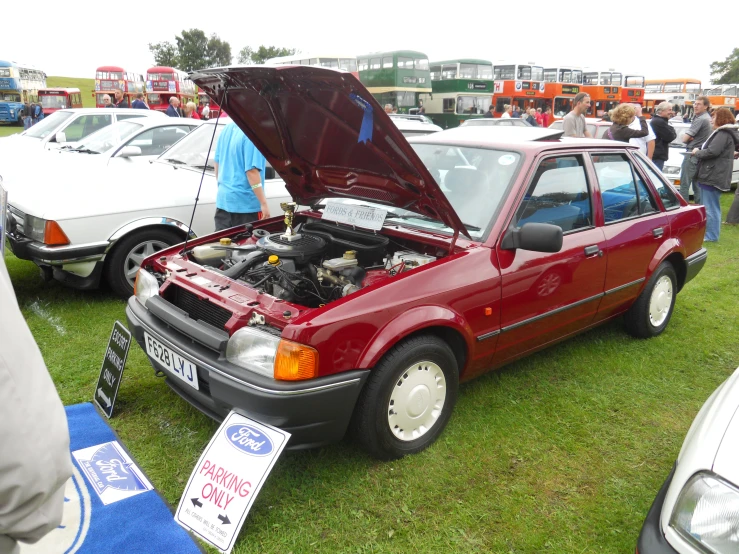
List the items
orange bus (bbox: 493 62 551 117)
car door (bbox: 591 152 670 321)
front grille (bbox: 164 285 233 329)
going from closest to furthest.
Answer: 1. front grille (bbox: 164 285 233 329)
2. car door (bbox: 591 152 670 321)
3. orange bus (bbox: 493 62 551 117)

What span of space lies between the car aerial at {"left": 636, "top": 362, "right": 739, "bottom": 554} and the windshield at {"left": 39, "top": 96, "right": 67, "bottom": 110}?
3053 cm

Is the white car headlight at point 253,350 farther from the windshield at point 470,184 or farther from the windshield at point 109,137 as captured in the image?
A: the windshield at point 109,137

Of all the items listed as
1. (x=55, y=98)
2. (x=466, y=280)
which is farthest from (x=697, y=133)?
(x=55, y=98)

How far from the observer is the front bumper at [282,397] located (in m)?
2.37

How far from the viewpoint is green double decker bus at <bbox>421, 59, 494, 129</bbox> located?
24.4 metres

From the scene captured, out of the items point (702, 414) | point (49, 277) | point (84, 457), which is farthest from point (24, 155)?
point (702, 414)

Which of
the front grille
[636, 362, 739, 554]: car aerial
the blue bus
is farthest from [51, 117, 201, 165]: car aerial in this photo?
the blue bus

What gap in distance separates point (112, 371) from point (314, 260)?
1.36 metres

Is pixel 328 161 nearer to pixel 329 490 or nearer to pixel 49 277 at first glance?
pixel 329 490

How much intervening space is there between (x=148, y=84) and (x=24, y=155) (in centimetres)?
2729

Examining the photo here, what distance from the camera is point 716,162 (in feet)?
25.2

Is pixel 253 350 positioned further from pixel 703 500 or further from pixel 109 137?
pixel 109 137

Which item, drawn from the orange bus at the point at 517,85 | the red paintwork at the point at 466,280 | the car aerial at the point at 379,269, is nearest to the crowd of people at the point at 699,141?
the red paintwork at the point at 466,280

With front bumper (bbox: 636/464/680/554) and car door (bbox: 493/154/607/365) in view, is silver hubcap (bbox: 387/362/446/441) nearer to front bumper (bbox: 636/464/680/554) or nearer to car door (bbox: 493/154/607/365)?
car door (bbox: 493/154/607/365)
